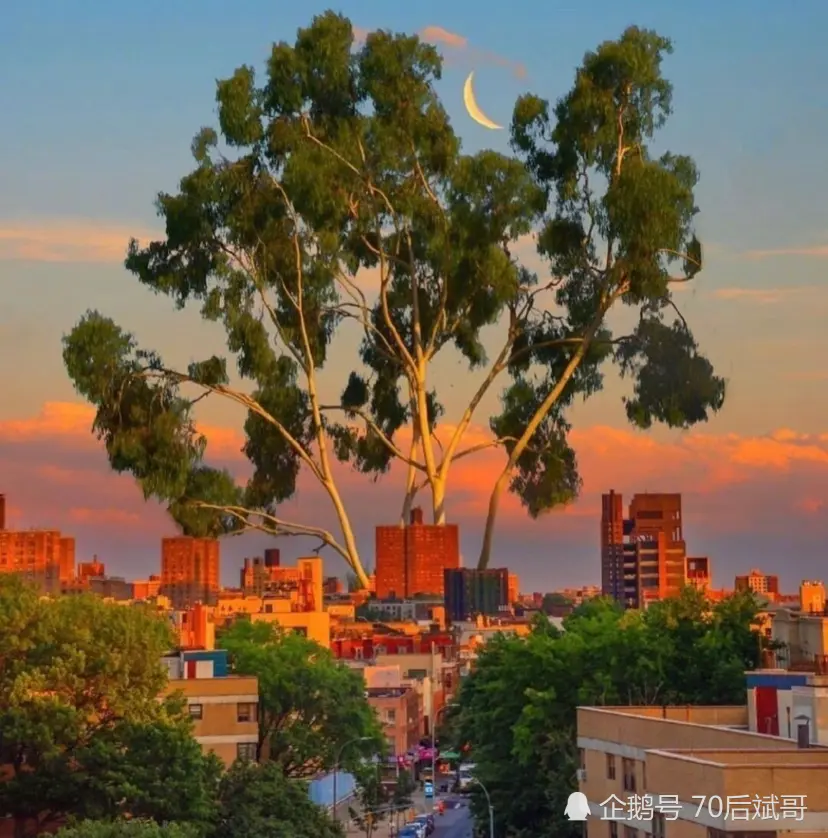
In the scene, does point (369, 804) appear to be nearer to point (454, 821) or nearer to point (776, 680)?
point (454, 821)

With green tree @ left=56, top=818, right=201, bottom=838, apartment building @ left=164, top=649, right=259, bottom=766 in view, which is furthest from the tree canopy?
apartment building @ left=164, top=649, right=259, bottom=766

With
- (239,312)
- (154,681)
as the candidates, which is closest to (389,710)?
(154,681)

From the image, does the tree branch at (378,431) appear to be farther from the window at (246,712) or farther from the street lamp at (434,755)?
the street lamp at (434,755)

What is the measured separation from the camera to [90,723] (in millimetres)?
39625

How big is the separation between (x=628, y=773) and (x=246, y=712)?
24.3m

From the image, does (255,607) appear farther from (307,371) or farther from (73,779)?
(307,371)

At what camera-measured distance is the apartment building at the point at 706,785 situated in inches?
704

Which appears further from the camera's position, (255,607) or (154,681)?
(255,607)

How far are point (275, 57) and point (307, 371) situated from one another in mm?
2040

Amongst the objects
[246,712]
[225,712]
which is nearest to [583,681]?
[246,712]

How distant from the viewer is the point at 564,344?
554 inches

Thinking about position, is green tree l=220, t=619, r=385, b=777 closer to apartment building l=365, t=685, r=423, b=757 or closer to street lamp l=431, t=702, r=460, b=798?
street lamp l=431, t=702, r=460, b=798

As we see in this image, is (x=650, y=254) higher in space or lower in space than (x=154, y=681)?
higher

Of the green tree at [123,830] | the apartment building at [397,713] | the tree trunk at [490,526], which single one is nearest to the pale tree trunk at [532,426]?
the tree trunk at [490,526]
